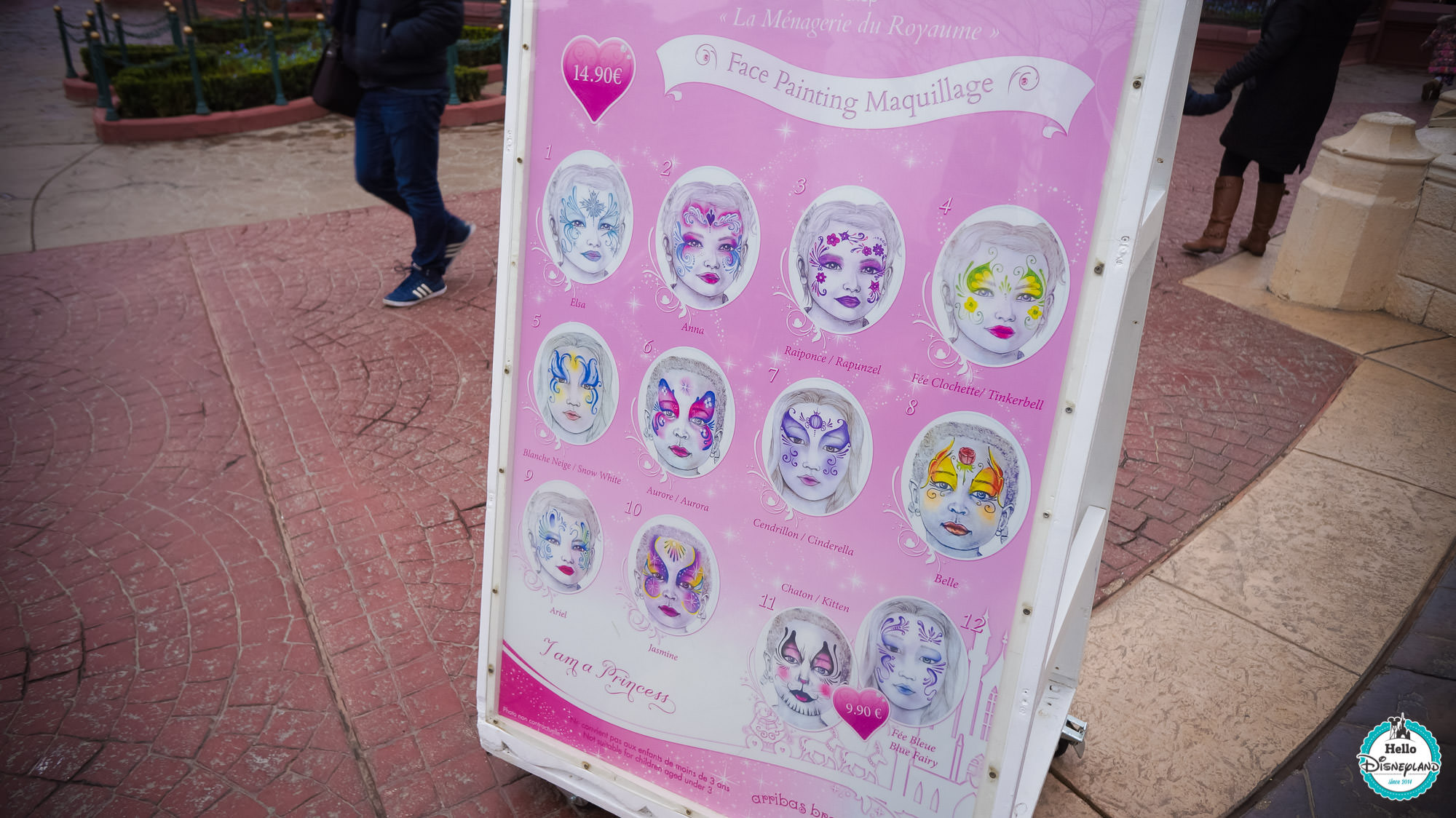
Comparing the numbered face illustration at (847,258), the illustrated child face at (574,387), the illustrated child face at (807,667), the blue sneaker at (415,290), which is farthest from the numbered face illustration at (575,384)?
the blue sneaker at (415,290)

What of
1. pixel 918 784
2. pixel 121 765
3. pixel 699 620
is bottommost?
pixel 121 765

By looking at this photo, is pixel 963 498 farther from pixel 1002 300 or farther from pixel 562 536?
pixel 562 536

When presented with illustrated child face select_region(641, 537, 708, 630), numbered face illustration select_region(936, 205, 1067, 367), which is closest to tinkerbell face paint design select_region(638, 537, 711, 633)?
illustrated child face select_region(641, 537, 708, 630)

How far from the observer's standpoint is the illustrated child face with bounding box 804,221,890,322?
67.5 inches

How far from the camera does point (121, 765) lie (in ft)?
8.79

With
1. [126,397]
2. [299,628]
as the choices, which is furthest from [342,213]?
[299,628]

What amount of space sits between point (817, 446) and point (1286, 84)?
542 cm

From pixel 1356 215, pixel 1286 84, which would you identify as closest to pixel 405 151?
pixel 1286 84

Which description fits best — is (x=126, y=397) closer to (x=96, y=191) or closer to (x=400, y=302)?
(x=400, y=302)

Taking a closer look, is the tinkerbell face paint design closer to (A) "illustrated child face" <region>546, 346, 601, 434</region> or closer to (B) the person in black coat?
(A) "illustrated child face" <region>546, 346, 601, 434</region>

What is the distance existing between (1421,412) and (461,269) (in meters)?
5.39

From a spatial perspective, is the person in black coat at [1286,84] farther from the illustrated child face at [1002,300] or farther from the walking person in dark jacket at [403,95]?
the illustrated child face at [1002,300]

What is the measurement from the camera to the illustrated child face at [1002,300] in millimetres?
1595

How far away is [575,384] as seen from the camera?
83.0 inches
